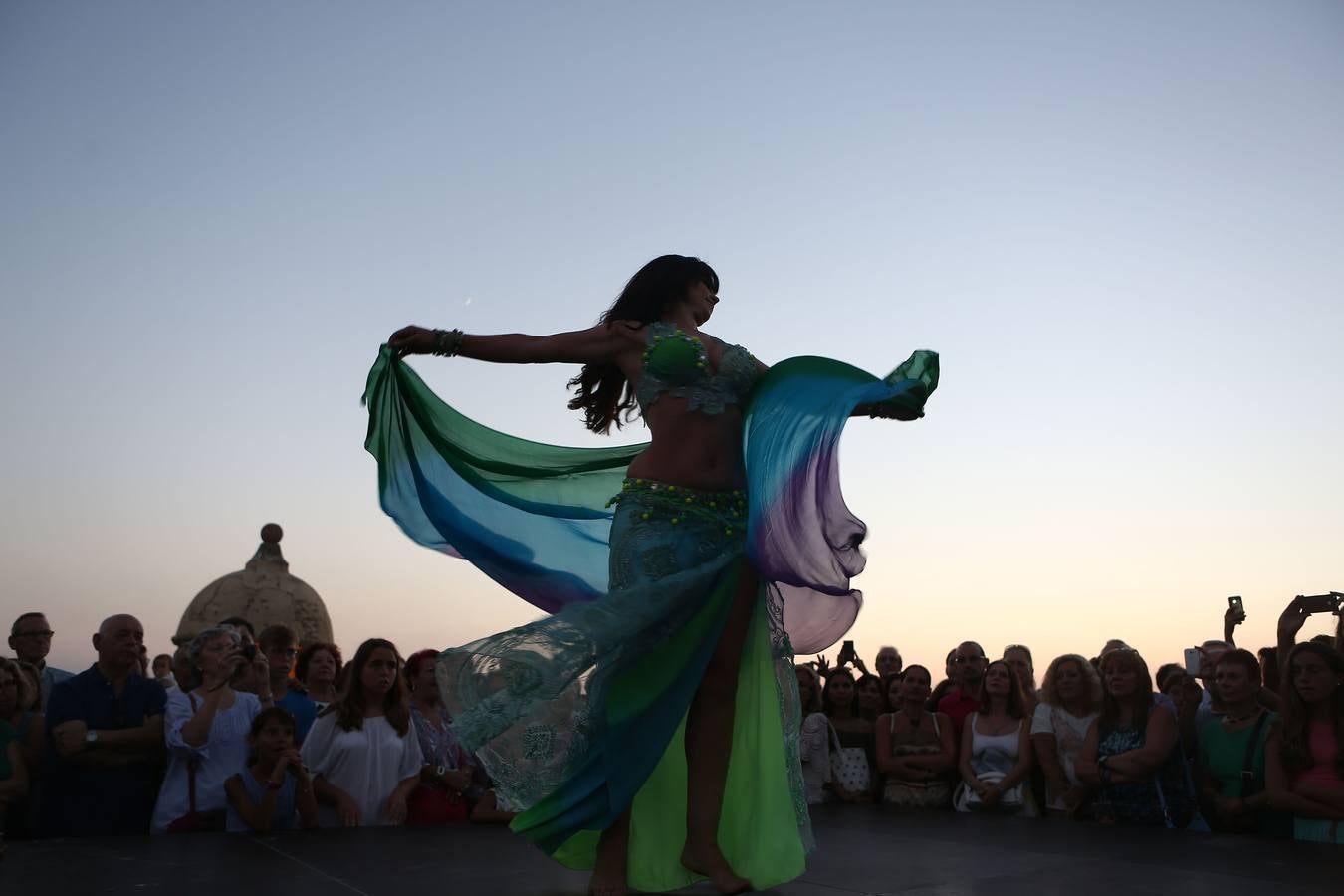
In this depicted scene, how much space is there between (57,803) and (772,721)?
149 inches

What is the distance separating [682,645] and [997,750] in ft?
13.5

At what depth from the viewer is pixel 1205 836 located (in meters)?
5.21

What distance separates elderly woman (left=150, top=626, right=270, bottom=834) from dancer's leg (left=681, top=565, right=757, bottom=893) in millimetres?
3016

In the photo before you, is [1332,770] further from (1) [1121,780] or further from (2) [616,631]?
(2) [616,631]

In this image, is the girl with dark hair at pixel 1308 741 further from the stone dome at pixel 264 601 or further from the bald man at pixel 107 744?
the stone dome at pixel 264 601

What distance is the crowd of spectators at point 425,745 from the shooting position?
Result: 5406 millimetres

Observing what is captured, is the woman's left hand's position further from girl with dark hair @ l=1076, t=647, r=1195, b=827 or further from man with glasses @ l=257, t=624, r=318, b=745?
girl with dark hair @ l=1076, t=647, r=1195, b=827

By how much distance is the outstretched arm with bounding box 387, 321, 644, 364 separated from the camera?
3576 mm

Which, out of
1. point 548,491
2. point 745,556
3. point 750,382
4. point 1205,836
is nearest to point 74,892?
point 548,491

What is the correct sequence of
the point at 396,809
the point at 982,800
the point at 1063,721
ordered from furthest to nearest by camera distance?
1. the point at 982,800
2. the point at 1063,721
3. the point at 396,809

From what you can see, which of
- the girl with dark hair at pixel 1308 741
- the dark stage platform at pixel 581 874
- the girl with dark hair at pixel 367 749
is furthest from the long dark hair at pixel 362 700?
the girl with dark hair at pixel 1308 741

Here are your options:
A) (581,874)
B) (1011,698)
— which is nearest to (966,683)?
(1011,698)

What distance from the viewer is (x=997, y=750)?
22.2 ft

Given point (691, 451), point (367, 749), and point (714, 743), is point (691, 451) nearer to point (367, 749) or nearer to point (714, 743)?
point (714, 743)
